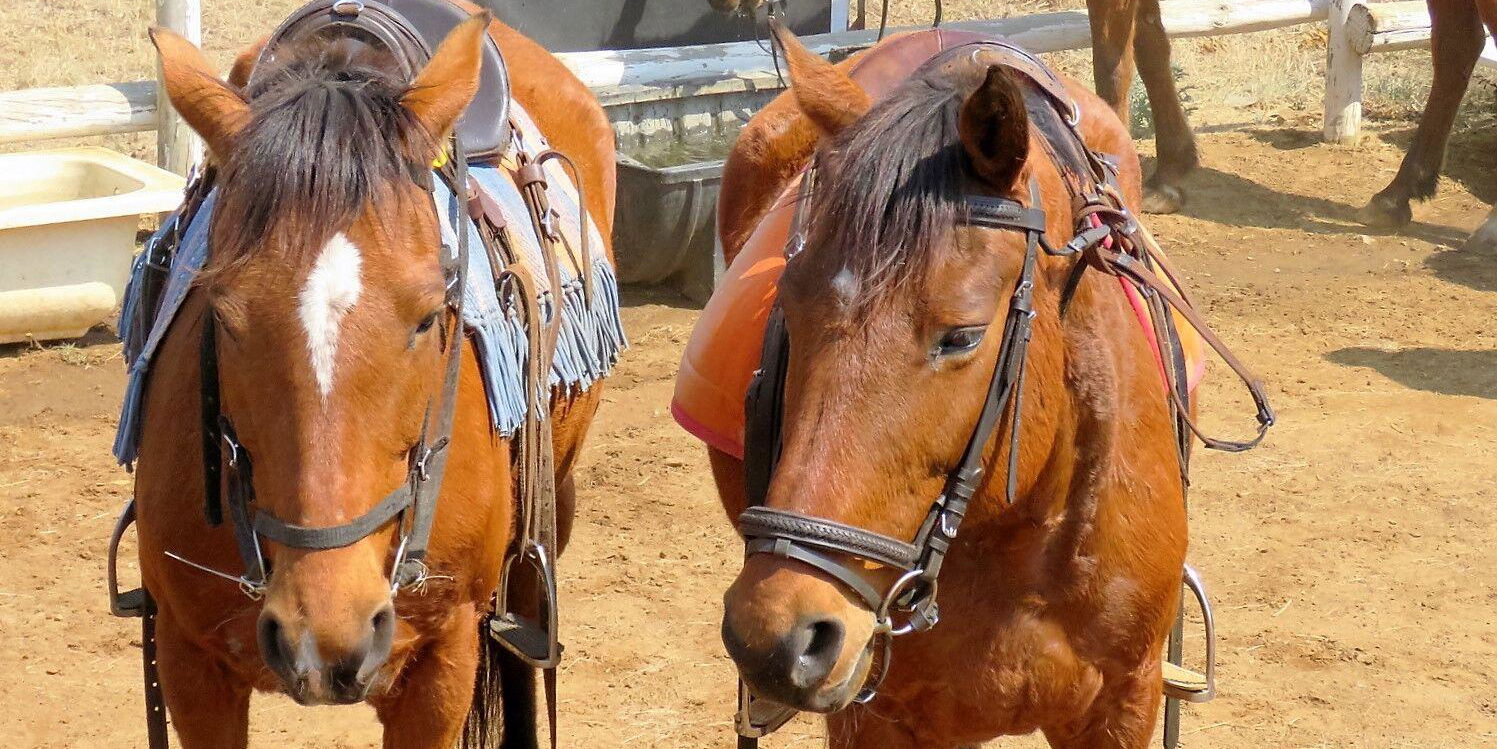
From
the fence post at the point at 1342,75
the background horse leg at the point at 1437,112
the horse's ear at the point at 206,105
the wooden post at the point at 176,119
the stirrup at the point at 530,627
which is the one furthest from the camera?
the fence post at the point at 1342,75

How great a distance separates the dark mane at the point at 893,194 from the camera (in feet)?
6.14

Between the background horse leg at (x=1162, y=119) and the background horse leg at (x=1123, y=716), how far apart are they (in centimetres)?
607

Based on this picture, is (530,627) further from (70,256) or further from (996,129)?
(70,256)

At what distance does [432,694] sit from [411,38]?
1252 millimetres

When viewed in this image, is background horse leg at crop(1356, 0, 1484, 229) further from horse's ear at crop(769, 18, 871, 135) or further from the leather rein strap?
the leather rein strap

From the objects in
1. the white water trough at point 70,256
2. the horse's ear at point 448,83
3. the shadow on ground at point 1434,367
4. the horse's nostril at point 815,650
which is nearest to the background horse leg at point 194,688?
the horse's ear at point 448,83

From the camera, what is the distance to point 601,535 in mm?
4746

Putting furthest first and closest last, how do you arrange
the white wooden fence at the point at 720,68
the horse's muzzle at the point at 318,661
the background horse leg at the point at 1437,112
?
1. the background horse leg at the point at 1437,112
2. the white wooden fence at the point at 720,68
3. the horse's muzzle at the point at 318,661

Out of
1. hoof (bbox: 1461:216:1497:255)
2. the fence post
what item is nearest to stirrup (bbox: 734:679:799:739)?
hoof (bbox: 1461:216:1497:255)

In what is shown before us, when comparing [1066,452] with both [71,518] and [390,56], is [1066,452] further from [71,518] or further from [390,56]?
[71,518]

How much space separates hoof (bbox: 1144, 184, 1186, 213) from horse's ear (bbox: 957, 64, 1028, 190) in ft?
21.3

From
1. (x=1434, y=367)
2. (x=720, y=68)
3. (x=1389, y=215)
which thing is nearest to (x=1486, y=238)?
(x=1389, y=215)

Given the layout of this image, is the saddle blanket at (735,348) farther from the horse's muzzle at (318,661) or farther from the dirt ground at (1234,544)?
the dirt ground at (1234,544)

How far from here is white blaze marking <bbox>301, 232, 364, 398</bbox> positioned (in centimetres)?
205
